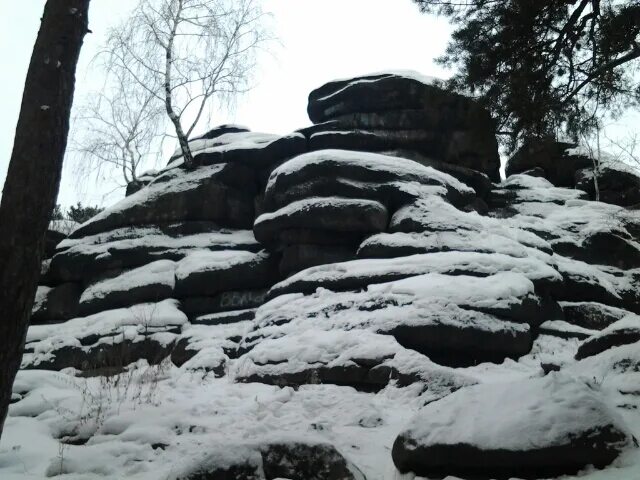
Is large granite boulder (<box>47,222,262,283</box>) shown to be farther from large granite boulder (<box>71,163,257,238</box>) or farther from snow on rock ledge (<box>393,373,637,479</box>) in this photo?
snow on rock ledge (<box>393,373,637,479</box>)

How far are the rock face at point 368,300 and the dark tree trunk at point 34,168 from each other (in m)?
1.57

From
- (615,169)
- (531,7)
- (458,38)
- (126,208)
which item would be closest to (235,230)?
(126,208)

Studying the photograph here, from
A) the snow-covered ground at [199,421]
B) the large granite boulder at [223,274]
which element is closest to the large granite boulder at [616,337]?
the snow-covered ground at [199,421]

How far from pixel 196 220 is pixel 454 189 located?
28.0 ft

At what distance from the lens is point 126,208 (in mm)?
16469

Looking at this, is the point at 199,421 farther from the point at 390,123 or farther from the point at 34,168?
the point at 390,123

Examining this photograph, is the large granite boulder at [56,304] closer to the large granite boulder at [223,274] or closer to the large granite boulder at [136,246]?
the large granite boulder at [136,246]

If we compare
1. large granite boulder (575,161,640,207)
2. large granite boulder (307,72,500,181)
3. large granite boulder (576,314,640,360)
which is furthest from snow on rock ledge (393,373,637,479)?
large granite boulder (575,161,640,207)

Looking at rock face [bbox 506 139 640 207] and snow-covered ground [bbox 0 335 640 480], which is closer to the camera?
snow-covered ground [bbox 0 335 640 480]

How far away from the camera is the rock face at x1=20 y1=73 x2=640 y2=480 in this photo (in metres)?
3.76

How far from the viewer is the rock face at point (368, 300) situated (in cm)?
376

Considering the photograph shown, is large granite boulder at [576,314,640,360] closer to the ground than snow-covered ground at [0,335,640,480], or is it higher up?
higher up

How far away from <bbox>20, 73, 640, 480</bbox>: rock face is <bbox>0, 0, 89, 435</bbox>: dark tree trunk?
5.14 feet

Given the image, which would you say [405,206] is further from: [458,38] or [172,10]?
[172,10]
